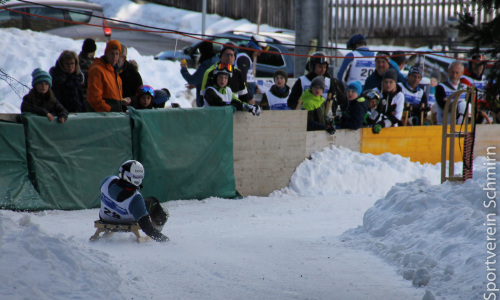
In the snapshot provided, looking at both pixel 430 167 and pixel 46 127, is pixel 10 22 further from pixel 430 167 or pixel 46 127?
pixel 430 167

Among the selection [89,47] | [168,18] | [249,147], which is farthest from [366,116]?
[168,18]

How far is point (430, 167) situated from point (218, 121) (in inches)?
190

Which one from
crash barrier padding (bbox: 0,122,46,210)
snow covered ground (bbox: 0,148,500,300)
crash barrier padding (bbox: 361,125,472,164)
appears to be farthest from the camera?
crash barrier padding (bbox: 361,125,472,164)

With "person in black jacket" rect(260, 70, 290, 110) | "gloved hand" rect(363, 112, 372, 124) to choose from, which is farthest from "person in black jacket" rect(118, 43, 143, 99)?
"gloved hand" rect(363, 112, 372, 124)

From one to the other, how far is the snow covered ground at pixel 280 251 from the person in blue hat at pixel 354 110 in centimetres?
218

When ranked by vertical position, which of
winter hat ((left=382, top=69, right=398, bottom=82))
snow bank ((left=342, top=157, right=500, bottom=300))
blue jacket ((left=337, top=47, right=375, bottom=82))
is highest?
blue jacket ((left=337, top=47, right=375, bottom=82))

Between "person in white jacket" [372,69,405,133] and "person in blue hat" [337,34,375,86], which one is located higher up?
"person in blue hat" [337,34,375,86]

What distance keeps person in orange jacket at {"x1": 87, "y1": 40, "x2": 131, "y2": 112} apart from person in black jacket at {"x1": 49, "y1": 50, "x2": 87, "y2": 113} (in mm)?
196

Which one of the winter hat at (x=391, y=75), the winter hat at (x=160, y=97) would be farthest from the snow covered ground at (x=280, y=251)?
the winter hat at (x=391, y=75)

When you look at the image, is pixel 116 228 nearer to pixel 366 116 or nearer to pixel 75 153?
pixel 75 153

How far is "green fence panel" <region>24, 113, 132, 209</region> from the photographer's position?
1004cm

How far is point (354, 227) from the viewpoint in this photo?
32.3ft

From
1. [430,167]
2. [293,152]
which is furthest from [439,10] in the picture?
[293,152]

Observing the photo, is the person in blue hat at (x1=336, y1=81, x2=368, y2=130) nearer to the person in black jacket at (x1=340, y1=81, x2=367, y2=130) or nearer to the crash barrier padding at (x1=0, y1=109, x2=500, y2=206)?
the person in black jacket at (x1=340, y1=81, x2=367, y2=130)
